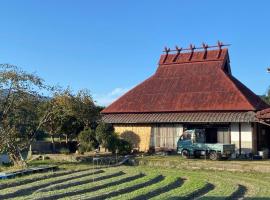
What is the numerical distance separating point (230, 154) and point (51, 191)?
15163 millimetres

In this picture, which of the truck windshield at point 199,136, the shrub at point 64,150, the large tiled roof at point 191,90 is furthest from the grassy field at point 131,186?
the shrub at point 64,150

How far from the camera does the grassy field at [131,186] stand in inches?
600

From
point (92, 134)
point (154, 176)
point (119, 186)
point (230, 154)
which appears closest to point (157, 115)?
point (92, 134)

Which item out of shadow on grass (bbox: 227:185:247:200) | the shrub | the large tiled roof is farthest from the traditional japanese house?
shadow on grass (bbox: 227:185:247:200)

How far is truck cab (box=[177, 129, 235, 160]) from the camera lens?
90.6 ft

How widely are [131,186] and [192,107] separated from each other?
16.0m

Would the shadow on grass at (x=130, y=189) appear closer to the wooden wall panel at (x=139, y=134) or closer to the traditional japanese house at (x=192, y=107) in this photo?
the traditional japanese house at (x=192, y=107)

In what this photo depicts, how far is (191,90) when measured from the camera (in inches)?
1347

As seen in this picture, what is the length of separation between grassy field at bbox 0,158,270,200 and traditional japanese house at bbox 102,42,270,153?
847 centimetres

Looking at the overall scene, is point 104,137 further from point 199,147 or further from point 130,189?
point 130,189

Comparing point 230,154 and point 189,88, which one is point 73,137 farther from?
point 230,154

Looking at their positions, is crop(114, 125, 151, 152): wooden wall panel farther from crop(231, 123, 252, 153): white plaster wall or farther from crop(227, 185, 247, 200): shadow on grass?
crop(227, 185, 247, 200): shadow on grass

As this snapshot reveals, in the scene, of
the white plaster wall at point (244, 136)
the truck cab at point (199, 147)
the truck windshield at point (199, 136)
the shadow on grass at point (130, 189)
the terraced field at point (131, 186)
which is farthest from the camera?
the white plaster wall at point (244, 136)

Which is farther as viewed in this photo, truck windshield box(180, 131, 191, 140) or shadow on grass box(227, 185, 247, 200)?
truck windshield box(180, 131, 191, 140)
